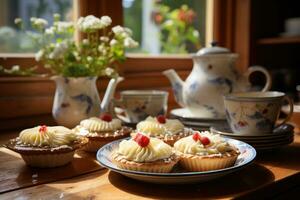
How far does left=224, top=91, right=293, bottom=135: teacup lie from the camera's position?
0.96 m

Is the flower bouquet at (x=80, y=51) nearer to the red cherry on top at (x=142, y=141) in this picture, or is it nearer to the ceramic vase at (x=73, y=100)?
the ceramic vase at (x=73, y=100)

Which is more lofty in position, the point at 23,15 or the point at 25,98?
the point at 23,15

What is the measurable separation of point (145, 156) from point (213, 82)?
51cm

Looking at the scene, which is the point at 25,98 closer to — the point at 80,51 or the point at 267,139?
the point at 80,51

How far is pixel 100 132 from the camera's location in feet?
3.22

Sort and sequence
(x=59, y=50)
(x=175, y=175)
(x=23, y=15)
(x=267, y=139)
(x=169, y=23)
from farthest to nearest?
(x=169, y=23)
(x=23, y=15)
(x=59, y=50)
(x=267, y=139)
(x=175, y=175)

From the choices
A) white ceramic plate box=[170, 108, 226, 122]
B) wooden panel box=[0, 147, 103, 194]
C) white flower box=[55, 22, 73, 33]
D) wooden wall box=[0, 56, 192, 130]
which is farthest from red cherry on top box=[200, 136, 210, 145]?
wooden wall box=[0, 56, 192, 130]

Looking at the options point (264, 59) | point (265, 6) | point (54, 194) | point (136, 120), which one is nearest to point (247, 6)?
point (265, 6)

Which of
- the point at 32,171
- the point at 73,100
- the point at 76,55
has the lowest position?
the point at 32,171

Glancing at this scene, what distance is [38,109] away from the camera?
52.1 inches

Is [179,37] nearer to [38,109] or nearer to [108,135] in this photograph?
[38,109]

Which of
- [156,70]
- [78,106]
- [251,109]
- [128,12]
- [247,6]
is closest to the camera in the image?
[251,109]

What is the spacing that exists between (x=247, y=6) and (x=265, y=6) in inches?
6.8

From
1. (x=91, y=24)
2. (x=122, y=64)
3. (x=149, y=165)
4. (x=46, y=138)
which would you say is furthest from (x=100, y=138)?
(x=122, y=64)
